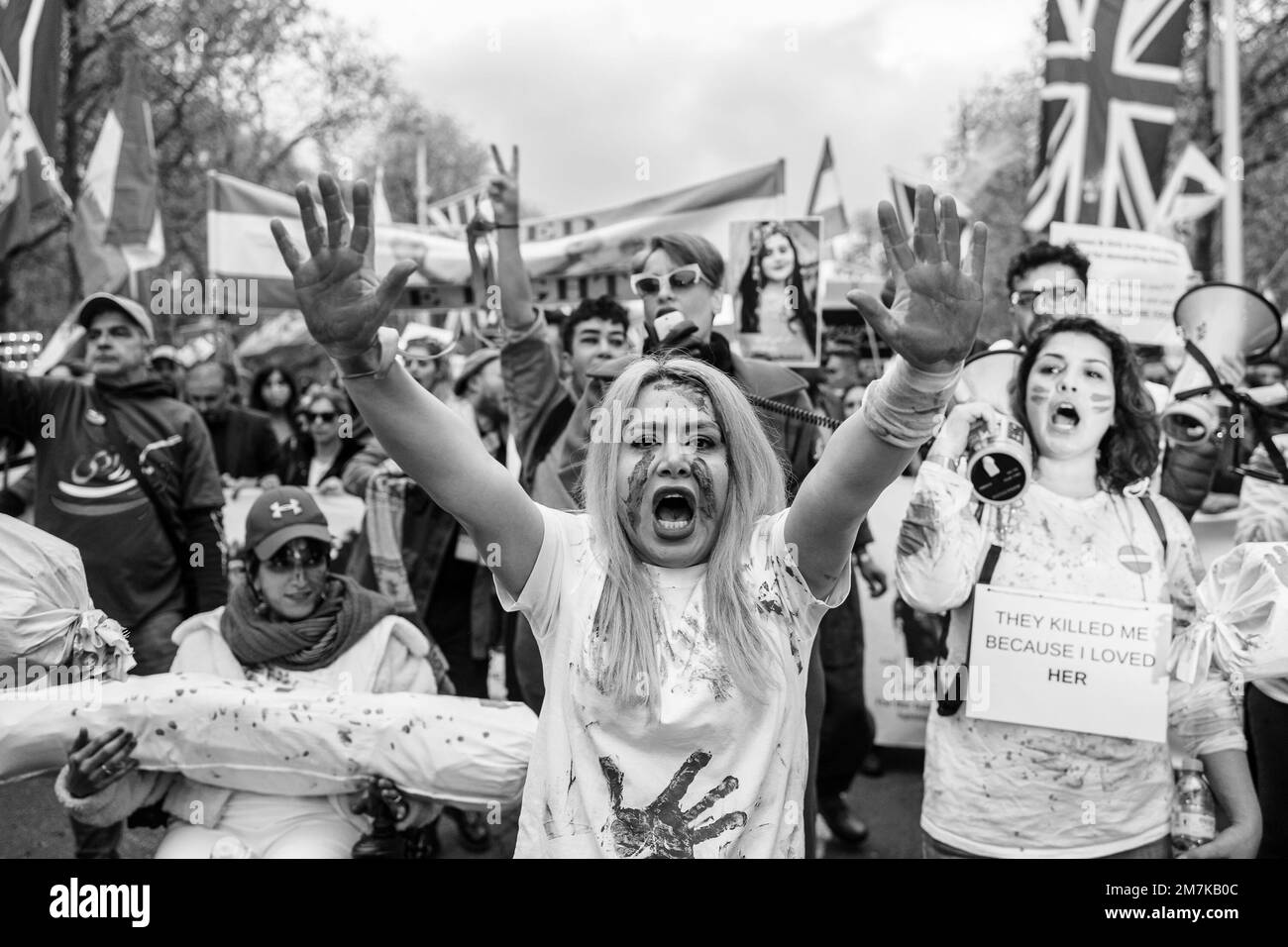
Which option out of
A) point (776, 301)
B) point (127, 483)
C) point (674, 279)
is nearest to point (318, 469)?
point (127, 483)

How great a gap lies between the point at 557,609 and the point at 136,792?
4.96 ft

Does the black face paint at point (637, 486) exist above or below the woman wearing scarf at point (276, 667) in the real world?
above

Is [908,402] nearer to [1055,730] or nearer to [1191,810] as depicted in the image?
[1055,730]

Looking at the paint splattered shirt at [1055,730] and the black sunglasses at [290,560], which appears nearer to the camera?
the paint splattered shirt at [1055,730]

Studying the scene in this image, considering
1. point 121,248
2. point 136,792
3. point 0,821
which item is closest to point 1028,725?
point 136,792

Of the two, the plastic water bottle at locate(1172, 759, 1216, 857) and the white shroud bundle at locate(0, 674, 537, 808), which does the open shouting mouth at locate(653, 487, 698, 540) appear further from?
the plastic water bottle at locate(1172, 759, 1216, 857)

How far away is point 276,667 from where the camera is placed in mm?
3164

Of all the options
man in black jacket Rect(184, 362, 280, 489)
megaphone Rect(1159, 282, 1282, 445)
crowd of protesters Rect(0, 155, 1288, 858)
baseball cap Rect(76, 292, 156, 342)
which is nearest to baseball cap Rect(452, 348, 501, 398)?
crowd of protesters Rect(0, 155, 1288, 858)

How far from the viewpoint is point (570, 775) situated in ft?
6.31

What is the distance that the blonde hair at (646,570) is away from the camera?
6.20ft

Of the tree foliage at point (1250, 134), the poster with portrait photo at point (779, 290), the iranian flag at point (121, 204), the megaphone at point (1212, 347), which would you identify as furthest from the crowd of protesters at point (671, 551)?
the tree foliage at point (1250, 134)

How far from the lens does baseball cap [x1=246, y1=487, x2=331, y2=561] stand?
3248mm

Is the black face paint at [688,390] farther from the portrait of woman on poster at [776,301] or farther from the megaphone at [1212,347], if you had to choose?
the megaphone at [1212,347]
